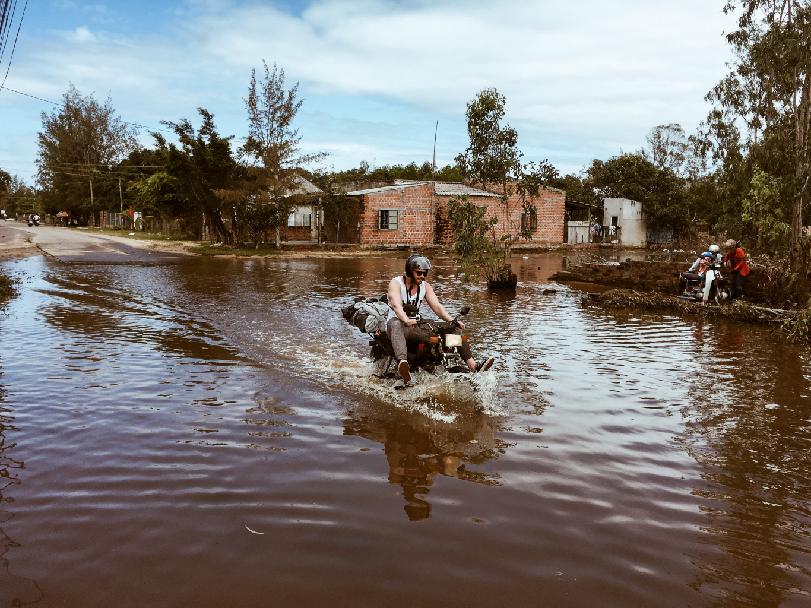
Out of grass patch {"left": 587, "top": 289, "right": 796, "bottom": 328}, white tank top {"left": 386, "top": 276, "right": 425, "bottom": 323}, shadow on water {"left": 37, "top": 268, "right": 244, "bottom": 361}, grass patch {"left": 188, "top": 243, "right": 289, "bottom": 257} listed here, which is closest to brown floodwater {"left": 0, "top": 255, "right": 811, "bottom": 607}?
shadow on water {"left": 37, "top": 268, "right": 244, "bottom": 361}

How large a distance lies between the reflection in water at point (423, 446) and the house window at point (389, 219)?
118 ft

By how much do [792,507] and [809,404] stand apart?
3.58m

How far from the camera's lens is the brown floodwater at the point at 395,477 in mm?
3586

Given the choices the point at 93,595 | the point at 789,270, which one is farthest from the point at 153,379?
the point at 789,270

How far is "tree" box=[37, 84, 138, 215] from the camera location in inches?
2992

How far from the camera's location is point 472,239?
Result: 1953cm

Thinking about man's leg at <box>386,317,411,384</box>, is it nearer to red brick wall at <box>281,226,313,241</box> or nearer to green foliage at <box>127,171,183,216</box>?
green foliage at <box>127,171,183,216</box>

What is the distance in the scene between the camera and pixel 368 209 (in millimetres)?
41906

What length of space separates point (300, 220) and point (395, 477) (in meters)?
44.8

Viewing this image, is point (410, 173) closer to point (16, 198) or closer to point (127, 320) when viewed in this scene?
point (127, 320)

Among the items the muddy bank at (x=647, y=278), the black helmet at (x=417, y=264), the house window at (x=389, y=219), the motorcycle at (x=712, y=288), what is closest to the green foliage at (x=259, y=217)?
the house window at (x=389, y=219)

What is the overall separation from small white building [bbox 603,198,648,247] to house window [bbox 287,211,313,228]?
23990 mm

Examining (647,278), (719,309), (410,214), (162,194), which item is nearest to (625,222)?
(410,214)

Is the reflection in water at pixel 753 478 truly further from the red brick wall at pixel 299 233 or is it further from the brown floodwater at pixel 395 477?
the red brick wall at pixel 299 233
